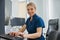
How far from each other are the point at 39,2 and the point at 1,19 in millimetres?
1222

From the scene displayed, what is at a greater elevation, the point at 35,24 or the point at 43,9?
the point at 43,9

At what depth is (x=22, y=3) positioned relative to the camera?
12.3 feet

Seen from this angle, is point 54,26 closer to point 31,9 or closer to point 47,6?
point 31,9

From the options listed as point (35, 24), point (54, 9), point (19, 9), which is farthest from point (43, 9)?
point (35, 24)

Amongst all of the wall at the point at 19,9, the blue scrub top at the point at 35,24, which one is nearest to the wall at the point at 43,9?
the wall at the point at 19,9

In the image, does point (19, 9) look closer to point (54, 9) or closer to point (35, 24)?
point (54, 9)

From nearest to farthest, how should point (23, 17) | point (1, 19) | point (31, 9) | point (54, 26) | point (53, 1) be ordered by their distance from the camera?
point (31, 9) → point (54, 26) → point (1, 19) → point (23, 17) → point (53, 1)

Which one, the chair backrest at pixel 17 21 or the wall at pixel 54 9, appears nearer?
the chair backrest at pixel 17 21

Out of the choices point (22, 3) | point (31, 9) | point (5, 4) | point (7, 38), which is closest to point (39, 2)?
point (22, 3)

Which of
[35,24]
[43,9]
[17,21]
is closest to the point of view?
[35,24]

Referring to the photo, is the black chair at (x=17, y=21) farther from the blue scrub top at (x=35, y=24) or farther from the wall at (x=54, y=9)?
the blue scrub top at (x=35, y=24)

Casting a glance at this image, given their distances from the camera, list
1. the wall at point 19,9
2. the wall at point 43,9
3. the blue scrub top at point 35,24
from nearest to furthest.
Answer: the blue scrub top at point 35,24
the wall at point 19,9
the wall at point 43,9

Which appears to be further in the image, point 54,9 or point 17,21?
point 54,9

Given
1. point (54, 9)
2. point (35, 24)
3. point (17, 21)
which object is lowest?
point (17, 21)
